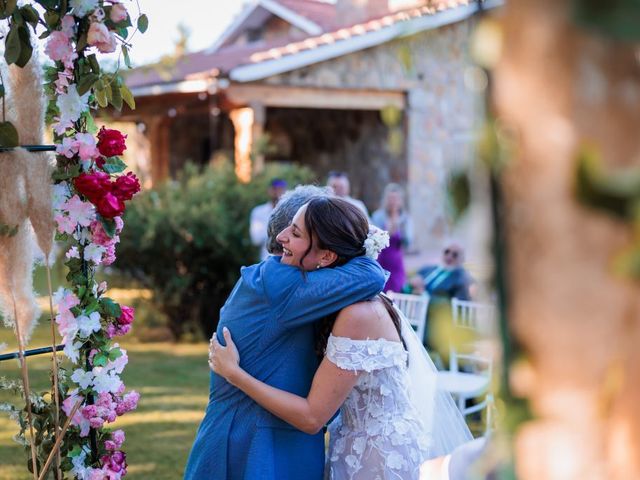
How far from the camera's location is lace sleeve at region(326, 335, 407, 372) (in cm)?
257

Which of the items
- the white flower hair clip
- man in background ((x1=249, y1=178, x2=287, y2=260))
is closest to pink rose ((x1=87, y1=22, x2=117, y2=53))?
the white flower hair clip

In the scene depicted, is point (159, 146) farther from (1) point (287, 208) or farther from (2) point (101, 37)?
(2) point (101, 37)

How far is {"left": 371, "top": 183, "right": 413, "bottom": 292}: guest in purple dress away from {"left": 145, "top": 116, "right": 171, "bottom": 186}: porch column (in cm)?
857

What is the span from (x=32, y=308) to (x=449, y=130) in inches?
506

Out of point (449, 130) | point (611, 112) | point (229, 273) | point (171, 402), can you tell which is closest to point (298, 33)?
point (449, 130)

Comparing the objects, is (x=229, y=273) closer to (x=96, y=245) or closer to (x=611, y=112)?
(x=96, y=245)

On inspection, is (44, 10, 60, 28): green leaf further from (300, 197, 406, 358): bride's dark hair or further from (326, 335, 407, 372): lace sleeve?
(326, 335, 407, 372): lace sleeve

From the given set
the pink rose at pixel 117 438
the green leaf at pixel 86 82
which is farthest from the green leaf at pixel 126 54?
the pink rose at pixel 117 438

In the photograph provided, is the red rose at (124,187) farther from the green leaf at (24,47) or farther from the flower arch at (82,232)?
the green leaf at (24,47)

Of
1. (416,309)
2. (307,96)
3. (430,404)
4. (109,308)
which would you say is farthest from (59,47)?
(307,96)

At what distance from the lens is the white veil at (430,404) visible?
318 centimetres

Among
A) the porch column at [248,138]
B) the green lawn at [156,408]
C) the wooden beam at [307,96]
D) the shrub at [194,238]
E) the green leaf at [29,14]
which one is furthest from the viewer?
the wooden beam at [307,96]

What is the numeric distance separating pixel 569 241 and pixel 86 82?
211 cm

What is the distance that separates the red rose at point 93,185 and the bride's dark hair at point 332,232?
0.60m
